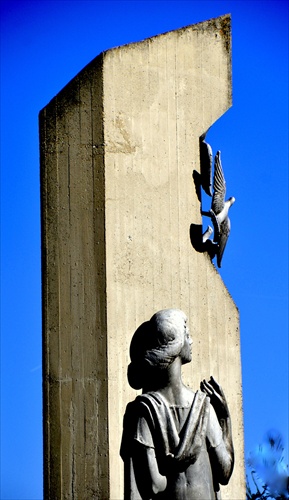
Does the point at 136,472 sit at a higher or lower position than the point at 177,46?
lower

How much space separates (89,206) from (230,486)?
3.42m

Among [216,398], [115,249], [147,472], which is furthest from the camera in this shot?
[115,249]

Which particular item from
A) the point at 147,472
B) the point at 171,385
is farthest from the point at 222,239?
the point at 147,472

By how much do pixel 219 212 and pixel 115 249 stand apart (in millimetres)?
1785

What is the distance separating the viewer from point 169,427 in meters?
9.99

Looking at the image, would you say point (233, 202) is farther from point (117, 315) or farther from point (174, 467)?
point (174, 467)

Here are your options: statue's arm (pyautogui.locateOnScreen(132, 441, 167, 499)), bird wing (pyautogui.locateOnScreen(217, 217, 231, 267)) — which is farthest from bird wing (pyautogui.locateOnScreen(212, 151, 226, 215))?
statue's arm (pyautogui.locateOnScreen(132, 441, 167, 499))

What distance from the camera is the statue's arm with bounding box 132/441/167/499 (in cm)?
989

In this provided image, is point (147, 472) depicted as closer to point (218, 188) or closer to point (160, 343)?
point (160, 343)

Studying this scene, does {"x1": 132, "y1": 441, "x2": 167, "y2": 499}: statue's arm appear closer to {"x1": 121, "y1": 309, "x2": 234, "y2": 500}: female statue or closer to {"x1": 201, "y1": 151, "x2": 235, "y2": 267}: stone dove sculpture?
{"x1": 121, "y1": 309, "x2": 234, "y2": 500}: female statue

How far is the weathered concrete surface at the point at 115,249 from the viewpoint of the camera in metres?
15.3

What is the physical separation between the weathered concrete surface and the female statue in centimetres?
491

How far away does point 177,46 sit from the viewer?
16.8 m

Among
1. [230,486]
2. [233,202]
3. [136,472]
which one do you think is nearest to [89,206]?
[233,202]
